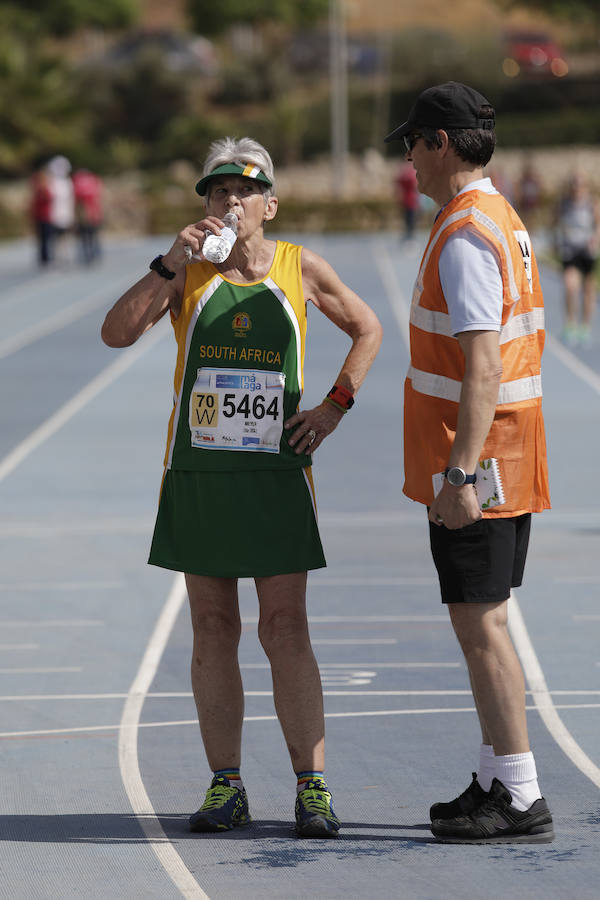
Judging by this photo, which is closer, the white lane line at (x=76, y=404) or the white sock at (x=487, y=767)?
the white sock at (x=487, y=767)

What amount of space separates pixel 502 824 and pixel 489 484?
3.01ft

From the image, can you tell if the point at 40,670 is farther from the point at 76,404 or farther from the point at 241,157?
the point at 76,404

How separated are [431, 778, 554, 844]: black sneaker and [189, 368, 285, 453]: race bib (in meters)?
1.14

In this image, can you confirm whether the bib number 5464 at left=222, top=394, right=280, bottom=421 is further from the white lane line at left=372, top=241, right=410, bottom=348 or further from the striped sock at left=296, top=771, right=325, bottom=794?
the white lane line at left=372, top=241, right=410, bottom=348

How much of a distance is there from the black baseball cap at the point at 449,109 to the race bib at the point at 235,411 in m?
0.82

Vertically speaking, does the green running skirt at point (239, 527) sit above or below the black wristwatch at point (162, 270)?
below

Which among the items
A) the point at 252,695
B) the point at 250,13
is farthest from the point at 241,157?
the point at 250,13

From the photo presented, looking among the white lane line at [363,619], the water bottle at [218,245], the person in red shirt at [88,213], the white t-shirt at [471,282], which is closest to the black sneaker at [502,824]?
the white t-shirt at [471,282]

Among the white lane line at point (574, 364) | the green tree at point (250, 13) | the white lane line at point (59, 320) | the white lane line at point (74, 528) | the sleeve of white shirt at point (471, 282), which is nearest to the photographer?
the sleeve of white shirt at point (471, 282)

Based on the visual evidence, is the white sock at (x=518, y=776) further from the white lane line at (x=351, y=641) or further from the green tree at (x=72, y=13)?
the green tree at (x=72, y=13)

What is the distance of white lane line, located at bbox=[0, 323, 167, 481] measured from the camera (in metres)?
12.0

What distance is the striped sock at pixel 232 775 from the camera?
4598 mm

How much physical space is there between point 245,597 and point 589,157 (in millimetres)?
59553

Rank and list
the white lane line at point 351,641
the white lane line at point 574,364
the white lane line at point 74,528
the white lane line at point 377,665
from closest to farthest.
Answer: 1. the white lane line at point 377,665
2. the white lane line at point 351,641
3. the white lane line at point 74,528
4. the white lane line at point 574,364
